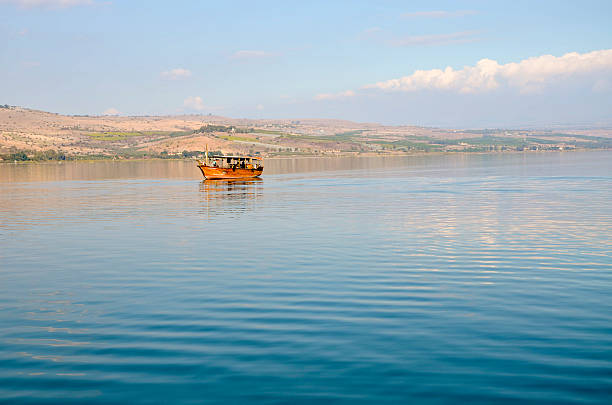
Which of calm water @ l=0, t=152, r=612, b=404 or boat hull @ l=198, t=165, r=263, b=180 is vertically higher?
boat hull @ l=198, t=165, r=263, b=180

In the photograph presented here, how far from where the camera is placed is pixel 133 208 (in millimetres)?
55094

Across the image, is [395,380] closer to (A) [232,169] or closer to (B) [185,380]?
(B) [185,380]

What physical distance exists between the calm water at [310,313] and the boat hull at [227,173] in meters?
69.2

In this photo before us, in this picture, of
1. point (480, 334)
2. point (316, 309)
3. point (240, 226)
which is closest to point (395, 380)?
point (480, 334)

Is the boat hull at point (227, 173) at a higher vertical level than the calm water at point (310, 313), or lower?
higher

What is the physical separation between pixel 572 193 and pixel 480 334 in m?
53.1

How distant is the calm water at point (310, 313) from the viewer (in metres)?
12.9

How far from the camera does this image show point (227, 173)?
11206 centimetres

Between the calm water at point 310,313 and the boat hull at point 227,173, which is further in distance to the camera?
the boat hull at point 227,173

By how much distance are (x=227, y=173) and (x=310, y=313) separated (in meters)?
95.3

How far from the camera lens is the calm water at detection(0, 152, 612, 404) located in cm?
1285

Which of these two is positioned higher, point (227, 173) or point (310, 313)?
point (227, 173)

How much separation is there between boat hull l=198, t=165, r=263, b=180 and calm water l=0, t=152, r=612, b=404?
69172mm

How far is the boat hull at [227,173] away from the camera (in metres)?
110
